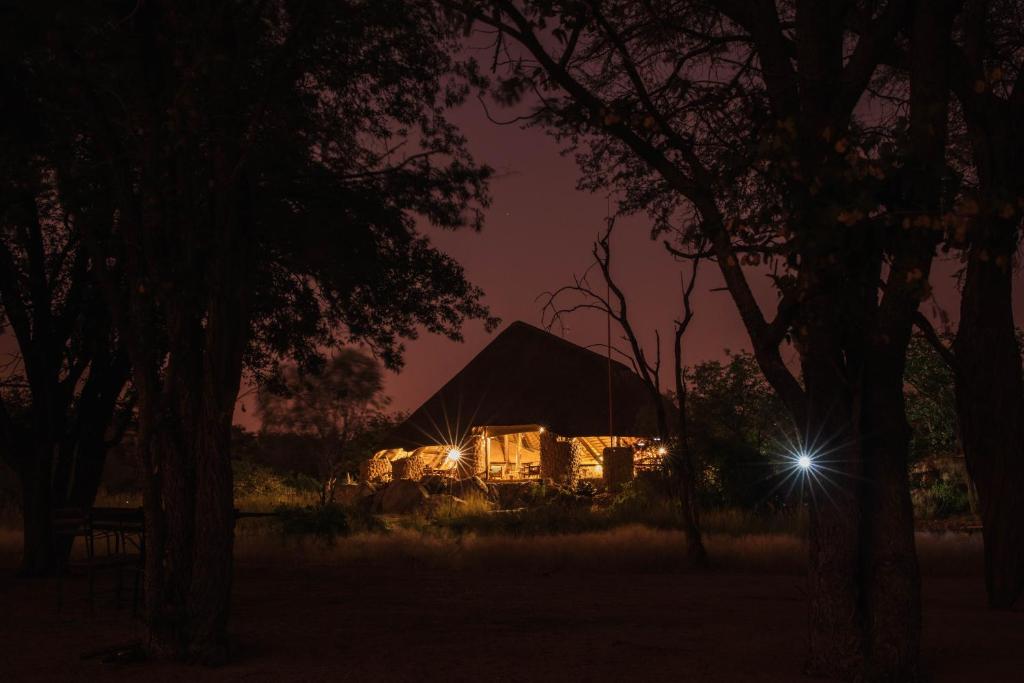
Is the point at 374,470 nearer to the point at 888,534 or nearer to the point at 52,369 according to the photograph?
the point at 52,369

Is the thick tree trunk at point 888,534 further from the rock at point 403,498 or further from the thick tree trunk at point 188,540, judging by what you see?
the rock at point 403,498

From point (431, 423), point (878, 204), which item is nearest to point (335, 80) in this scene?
point (878, 204)

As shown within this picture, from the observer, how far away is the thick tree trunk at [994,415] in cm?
934

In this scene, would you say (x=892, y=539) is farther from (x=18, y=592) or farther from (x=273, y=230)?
(x=18, y=592)

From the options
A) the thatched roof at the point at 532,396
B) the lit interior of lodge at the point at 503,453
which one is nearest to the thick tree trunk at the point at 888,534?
the lit interior of lodge at the point at 503,453

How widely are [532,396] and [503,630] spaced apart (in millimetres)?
22442

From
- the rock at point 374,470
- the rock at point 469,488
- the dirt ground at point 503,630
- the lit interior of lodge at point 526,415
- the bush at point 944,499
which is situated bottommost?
the dirt ground at point 503,630

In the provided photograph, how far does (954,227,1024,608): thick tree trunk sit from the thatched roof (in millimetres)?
18441

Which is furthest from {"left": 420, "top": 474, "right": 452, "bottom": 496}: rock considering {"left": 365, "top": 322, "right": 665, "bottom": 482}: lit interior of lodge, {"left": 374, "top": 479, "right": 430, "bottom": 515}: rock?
{"left": 365, "top": 322, "right": 665, "bottom": 482}: lit interior of lodge

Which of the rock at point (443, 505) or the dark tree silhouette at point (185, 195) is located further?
the rock at point (443, 505)

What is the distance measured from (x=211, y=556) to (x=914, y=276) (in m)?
4.75

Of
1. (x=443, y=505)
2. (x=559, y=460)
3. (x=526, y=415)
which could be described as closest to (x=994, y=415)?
(x=443, y=505)

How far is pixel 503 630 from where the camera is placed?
817cm

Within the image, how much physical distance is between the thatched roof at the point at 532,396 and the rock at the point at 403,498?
20.1ft
